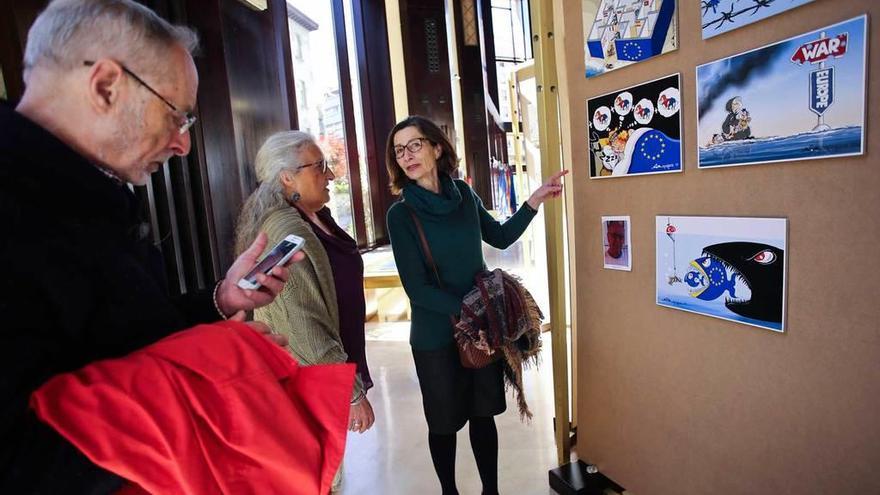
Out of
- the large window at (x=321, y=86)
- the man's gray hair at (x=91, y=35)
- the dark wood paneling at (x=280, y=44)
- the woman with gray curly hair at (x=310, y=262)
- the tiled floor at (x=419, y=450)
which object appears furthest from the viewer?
the large window at (x=321, y=86)

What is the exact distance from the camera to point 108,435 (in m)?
0.65

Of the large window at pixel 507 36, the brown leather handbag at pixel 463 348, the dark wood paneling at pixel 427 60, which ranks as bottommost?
the brown leather handbag at pixel 463 348

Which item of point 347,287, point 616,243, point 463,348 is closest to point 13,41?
point 347,287

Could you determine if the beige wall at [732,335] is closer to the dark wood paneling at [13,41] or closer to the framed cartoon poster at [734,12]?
the framed cartoon poster at [734,12]

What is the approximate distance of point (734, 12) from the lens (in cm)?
127

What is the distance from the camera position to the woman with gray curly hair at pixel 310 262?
155 cm

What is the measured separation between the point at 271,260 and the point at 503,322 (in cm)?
94

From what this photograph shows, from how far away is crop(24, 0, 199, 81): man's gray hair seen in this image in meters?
0.76

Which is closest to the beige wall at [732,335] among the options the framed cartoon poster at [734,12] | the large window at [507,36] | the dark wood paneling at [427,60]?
the framed cartoon poster at [734,12]

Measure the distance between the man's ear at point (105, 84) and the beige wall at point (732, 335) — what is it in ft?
4.61

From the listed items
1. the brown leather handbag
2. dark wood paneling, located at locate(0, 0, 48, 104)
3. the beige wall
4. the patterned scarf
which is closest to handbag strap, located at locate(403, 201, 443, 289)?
the brown leather handbag

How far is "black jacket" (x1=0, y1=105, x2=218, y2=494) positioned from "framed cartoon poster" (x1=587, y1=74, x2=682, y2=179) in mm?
1405

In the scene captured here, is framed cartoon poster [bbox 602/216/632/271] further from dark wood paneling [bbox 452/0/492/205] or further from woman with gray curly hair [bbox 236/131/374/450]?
dark wood paneling [bbox 452/0/492/205]

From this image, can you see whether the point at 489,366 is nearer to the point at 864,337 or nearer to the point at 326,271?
the point at 326,271
